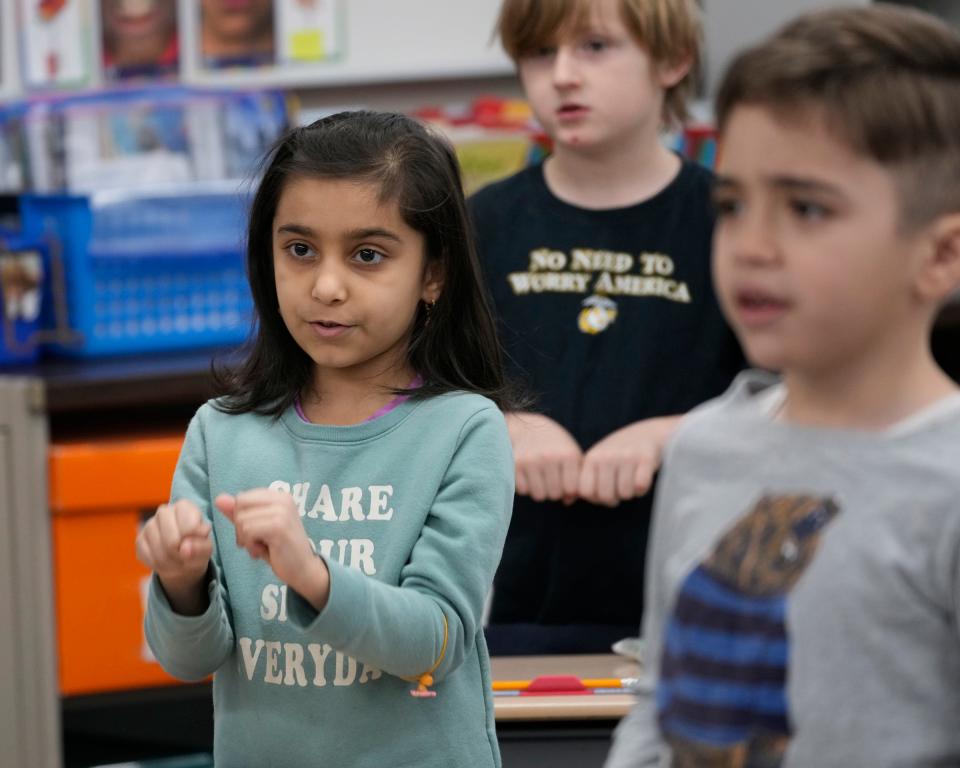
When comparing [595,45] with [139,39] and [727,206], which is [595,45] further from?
[139,39]

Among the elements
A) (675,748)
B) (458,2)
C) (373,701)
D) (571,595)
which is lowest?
(571,595)

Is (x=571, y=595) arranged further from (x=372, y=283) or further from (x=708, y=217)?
(x=372, y=283)

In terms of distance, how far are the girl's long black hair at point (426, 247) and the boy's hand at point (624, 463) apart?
282 millimetres

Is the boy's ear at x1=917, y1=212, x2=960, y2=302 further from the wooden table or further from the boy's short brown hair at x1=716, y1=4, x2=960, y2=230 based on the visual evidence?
the wooden table

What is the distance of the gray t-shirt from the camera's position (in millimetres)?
762

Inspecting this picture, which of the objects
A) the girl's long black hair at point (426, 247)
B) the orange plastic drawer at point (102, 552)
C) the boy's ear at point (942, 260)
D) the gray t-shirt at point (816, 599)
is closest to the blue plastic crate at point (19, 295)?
the orange plastic drawer at point (102, 552)

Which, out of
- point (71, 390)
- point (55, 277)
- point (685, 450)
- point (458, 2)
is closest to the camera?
point (685, 450)

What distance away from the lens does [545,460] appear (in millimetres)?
1600

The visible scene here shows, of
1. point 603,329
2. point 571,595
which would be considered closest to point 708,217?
point 603,329

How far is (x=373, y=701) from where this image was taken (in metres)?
1.15

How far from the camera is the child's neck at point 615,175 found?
67.7 inches

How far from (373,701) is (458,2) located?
2.11 meters

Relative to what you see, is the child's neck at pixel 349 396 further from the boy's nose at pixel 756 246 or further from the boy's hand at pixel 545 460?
the boy's nose at pixel 756 246

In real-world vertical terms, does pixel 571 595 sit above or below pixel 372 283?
below
